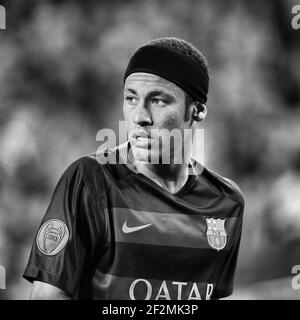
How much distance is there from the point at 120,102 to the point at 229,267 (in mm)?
678

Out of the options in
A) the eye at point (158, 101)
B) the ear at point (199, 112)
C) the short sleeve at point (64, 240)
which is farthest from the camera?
the ear at point (199, 112)

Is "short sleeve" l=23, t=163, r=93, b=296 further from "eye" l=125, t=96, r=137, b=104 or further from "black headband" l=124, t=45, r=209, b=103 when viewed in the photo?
"black headband" l=124, t=45, r=209, b=103

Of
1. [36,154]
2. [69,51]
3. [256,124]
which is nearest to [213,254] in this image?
[256,124]

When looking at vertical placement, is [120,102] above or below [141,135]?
above

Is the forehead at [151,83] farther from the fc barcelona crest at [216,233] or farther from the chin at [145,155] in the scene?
the fc barcelona crest at [216,233]

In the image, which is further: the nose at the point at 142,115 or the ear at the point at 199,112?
the ear at the point at 199,112

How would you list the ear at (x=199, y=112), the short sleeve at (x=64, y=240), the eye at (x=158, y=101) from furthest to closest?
the ear at (x=199, y=112), the eye at (x=158, y=101), the short sleeve at (x=64, y=240)

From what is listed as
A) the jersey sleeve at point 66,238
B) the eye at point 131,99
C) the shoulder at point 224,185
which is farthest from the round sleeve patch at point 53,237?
the shoulder at point 224,185

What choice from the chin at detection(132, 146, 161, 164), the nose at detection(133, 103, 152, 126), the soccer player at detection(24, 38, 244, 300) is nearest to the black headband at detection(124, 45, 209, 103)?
the soccer player at detection(24, 38, 244, 300)

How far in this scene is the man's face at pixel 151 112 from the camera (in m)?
1.62

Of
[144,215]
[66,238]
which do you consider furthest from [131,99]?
[66,238]

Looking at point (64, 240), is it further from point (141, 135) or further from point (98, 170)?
point (141, 135)

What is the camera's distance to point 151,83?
5.29ft

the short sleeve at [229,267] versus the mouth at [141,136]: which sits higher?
the mouth at [141,136]
